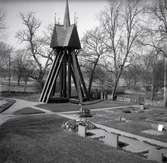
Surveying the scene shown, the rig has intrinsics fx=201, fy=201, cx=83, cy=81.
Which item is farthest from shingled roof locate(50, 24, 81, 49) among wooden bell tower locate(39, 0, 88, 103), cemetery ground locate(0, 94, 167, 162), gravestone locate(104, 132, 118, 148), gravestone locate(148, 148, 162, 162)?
gravestone locate(148, 148, 162, 162)

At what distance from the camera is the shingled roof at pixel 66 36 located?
73.9 ft

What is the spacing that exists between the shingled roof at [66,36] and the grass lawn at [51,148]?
41.8 feet

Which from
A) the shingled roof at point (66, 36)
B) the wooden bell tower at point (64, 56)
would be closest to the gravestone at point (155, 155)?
the wooden bell tower at point (64, 56)

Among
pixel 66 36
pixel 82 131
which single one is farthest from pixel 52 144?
pixel 66 36

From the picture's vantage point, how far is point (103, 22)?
97.5ft

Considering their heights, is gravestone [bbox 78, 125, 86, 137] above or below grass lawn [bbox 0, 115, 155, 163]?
above

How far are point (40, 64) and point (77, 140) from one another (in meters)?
24.6

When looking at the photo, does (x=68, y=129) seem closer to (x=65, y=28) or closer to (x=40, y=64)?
(x=65, y=28)

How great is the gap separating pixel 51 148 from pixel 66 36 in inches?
648

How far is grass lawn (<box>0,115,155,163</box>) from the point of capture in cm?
747

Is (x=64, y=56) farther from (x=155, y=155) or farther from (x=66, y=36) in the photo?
(x=155, y=155)

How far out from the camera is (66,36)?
22.9m

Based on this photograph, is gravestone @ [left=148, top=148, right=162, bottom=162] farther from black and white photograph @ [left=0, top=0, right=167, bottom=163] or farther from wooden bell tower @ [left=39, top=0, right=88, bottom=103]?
wooden bell tower @ [left=39, top=0, right=88, bottom=103]

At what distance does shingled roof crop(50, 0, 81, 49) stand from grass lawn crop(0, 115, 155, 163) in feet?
41.8
